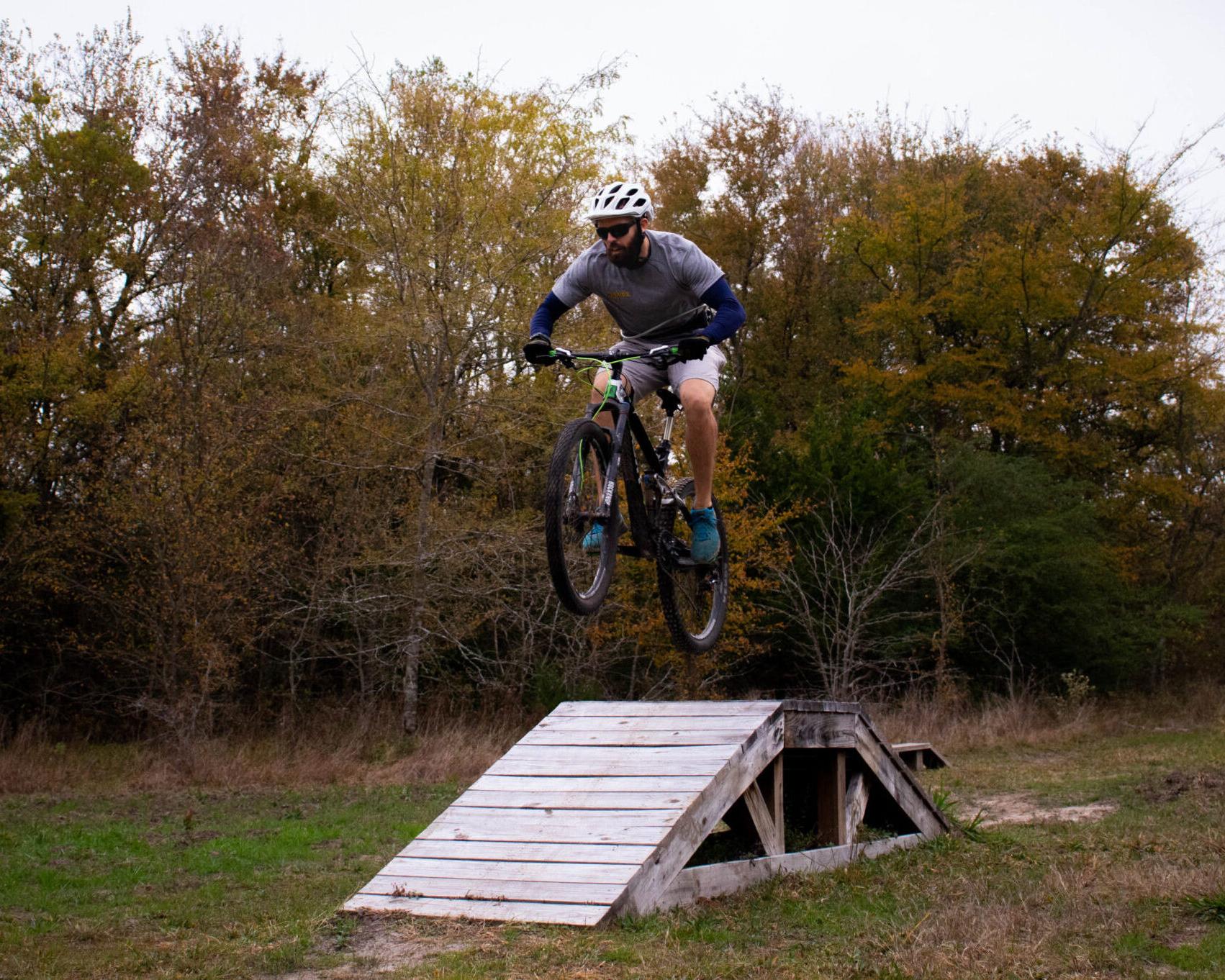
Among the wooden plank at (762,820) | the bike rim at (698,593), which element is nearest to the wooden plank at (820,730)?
the wooden plank at (762,820)

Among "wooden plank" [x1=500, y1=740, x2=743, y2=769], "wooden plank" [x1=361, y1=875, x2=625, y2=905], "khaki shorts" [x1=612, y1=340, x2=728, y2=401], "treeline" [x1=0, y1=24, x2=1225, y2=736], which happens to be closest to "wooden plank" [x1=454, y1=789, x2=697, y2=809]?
"wooden plank" [x1=500, y1=740, x2=743, y2=769]

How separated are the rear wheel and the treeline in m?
11.0

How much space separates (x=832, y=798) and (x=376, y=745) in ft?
32.2

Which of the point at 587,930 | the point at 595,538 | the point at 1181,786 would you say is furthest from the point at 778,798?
the point at 1181,786

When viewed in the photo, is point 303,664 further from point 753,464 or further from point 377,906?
point 377,906

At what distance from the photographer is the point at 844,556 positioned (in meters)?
20.2

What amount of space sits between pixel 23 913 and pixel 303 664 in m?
14.0

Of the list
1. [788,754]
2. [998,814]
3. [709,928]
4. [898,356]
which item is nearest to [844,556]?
[898,356]

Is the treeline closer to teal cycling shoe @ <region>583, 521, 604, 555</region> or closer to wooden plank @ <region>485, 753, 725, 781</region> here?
wooden plank @ <region>485, 753, 725, 781</region>

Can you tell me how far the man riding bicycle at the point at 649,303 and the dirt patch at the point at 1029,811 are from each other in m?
5.60

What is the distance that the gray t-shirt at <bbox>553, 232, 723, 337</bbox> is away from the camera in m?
5.27

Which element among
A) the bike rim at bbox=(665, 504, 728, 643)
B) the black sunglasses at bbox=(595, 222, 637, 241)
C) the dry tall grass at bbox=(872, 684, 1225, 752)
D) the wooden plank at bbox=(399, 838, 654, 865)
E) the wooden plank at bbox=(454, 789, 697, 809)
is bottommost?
the dry tall grass at bbox=(872, 684, 1225, 752)

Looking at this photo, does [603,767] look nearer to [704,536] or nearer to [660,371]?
[704,536]

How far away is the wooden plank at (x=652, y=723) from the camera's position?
659cm
